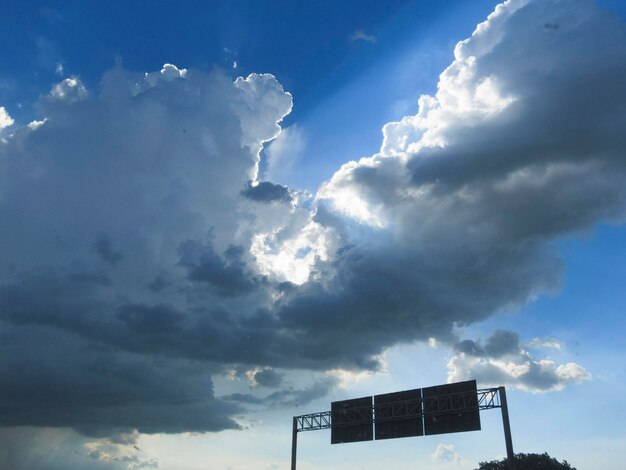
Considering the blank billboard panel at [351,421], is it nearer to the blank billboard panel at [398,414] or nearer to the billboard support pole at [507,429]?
the blank billboard panel at [398,414]

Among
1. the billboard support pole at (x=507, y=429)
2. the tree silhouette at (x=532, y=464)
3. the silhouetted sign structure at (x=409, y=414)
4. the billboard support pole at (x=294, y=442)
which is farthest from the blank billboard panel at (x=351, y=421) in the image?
the tree silhouette at (x=532, y=464)

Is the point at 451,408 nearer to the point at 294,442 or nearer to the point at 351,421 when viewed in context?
the point at 351,421

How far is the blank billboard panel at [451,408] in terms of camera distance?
32.9m

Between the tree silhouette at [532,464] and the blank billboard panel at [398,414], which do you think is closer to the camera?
the blank billboard panel at [398,414]

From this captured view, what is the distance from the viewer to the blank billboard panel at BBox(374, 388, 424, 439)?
118 feet

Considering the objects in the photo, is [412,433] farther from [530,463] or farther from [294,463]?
[530,463]

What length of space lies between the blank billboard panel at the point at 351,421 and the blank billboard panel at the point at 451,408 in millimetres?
4987

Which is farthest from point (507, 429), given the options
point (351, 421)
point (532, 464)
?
point (532, 464)

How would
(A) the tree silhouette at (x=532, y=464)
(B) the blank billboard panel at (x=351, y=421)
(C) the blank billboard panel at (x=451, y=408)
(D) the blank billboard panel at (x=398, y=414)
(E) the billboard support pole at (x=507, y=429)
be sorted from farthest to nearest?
(A) the tree silhouette at (x=532, y=464)
(B) the blank billboard panel at (x=351, y=421)
(D) the blank billboard panel at (x=398, y=414)
(C) the blank billboard panel at (x=451, y=408)
(E) the billboard support pole at (x=507, y=429)

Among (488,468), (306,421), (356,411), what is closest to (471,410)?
(356,411)

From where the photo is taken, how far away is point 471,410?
3288 cm

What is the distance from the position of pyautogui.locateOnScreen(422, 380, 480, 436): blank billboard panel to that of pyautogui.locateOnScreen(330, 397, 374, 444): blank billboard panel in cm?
499

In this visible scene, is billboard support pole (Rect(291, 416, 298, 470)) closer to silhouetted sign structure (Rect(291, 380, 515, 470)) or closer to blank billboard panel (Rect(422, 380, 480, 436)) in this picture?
silhouetted sign structure (Rect(291, 380, 515, 470))

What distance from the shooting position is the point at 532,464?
62281mm
